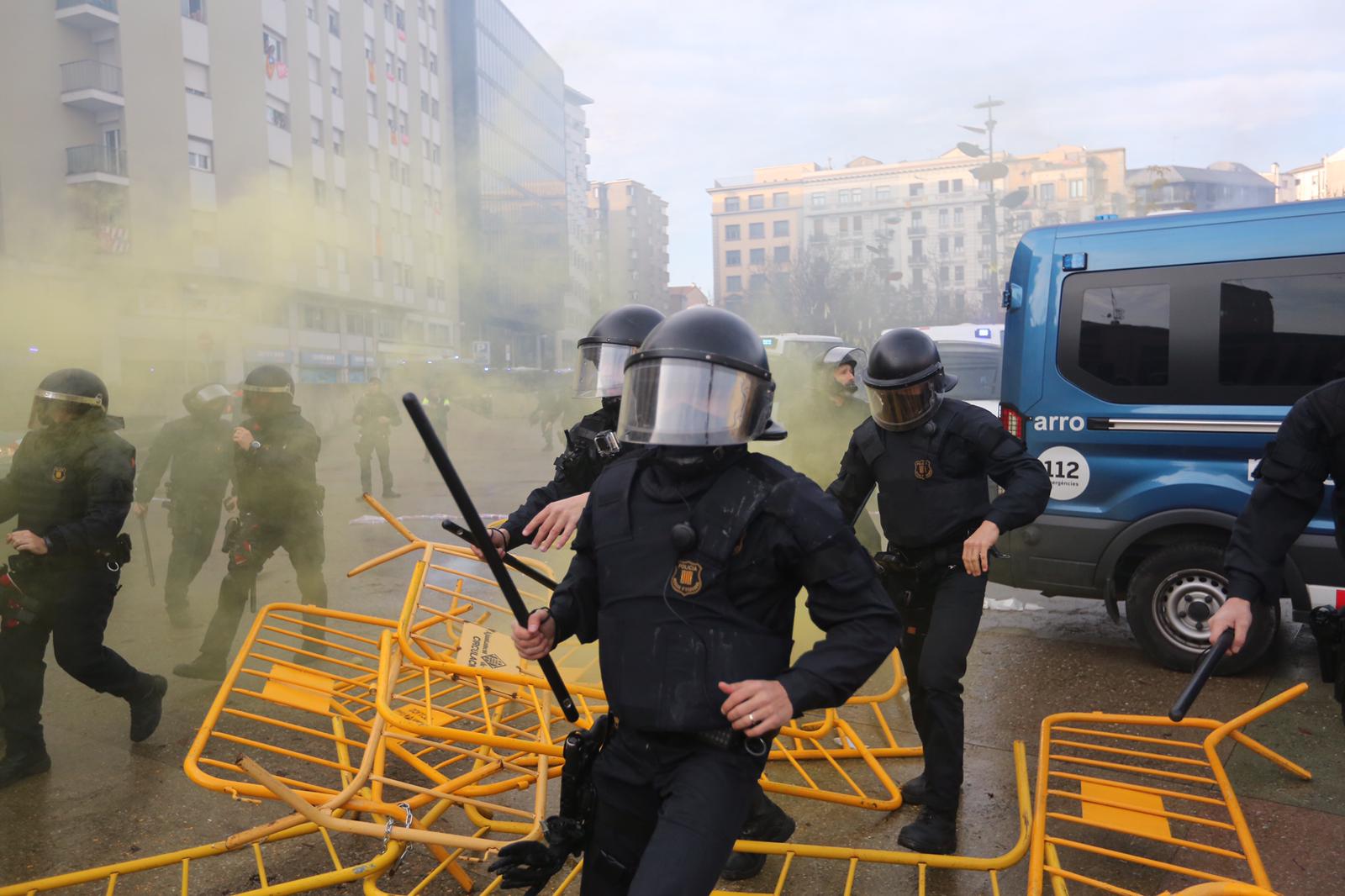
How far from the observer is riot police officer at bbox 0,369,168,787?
399 centimetres

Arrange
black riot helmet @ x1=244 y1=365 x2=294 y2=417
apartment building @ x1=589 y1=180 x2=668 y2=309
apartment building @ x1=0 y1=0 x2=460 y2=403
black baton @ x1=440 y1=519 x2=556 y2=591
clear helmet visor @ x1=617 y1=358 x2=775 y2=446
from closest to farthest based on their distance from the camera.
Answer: clear helmet visor @ x1=617 y1=358 x2=775 y2=446
black baton @ x1=440 y1=519 x2=556 y2=591
black riot helmet @ x1=244 y1=365 x2=294 y2=417
apartment building @ x1=0 y1=0 x2=460 y2=403
apartment building @ x1=589 y1=180 x2=668 y2=309

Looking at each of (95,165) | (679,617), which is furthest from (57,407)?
(95,165)

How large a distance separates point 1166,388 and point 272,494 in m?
5.04

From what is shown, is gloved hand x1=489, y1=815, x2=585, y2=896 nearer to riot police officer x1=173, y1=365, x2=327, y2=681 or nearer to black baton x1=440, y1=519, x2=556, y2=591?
black baton x1=440, y1=519, x2=556, y2=591

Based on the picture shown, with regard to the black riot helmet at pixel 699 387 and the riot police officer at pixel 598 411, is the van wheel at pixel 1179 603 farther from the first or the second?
the black riot helmet at pixel 699 387

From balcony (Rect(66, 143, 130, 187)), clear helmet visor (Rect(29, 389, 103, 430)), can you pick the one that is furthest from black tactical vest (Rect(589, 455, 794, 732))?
balcony (Rect(66, 143, 130, 187))

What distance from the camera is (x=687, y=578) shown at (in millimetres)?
1978

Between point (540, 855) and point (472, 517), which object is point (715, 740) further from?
point (472, 517)

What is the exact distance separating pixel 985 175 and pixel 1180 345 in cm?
2361

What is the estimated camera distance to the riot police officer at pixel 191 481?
6.45 meters

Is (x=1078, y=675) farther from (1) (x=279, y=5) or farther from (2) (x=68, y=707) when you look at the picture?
(1) (x=279, y=5)

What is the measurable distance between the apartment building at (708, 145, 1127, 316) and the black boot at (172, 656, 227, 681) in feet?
161

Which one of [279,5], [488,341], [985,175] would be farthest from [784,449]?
[985,175]

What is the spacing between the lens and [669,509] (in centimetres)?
207
